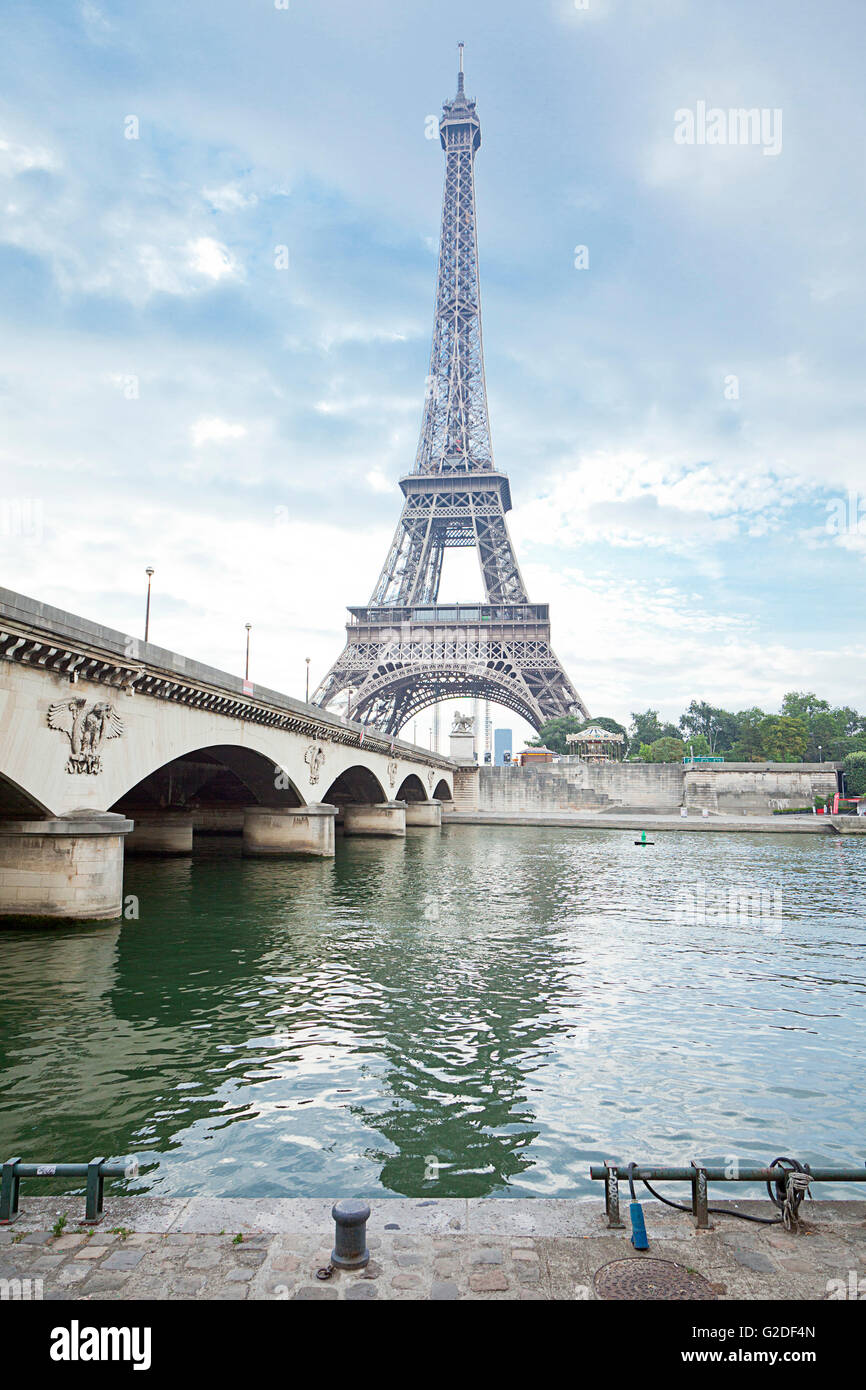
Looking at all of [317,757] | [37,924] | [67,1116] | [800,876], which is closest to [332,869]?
[317,757]

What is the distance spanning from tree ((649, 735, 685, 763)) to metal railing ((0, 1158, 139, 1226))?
112710 mm

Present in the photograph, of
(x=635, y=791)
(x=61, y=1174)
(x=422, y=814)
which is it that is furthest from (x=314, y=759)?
(x=635, y=791)

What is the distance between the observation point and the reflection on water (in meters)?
8.80

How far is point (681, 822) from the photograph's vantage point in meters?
75.6

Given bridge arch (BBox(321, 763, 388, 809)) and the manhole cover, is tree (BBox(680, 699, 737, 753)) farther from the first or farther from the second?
the manhole cover

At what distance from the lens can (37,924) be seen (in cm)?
2047

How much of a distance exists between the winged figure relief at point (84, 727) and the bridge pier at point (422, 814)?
5298cm

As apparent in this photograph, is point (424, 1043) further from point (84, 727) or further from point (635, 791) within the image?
point (635, 791)

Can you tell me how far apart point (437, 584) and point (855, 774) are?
187 ft

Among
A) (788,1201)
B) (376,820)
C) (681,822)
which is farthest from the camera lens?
(681,822)

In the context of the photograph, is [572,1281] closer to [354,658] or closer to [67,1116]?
[67,1116]

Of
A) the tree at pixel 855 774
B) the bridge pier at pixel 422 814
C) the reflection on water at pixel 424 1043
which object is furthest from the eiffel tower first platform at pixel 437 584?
the reflection on water at pixel 424 1043
